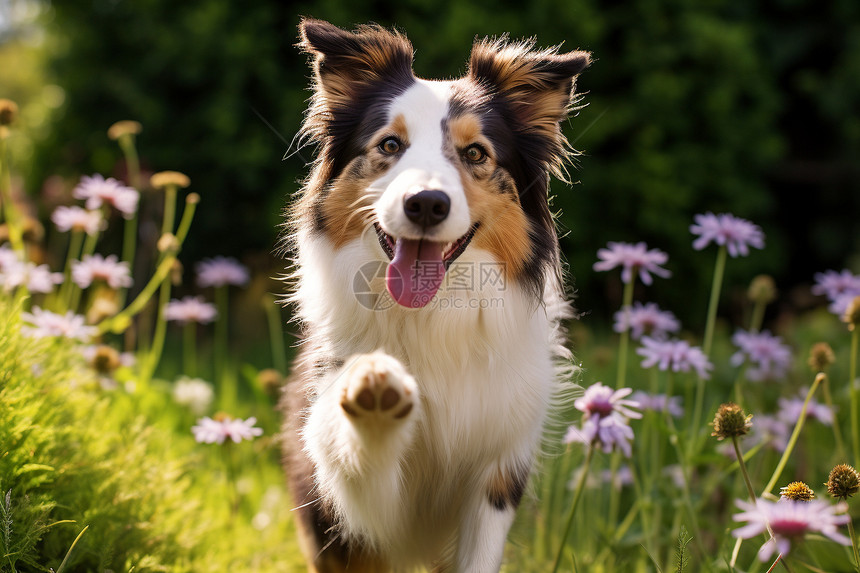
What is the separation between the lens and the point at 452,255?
97.7 inches

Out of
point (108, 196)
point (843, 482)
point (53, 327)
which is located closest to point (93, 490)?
point (53, 327)

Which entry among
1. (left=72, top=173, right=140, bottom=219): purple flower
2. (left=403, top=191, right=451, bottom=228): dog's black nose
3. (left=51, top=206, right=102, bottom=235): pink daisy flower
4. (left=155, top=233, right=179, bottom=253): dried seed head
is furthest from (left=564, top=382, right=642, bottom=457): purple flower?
(left=51, top=206, right=102, bottom=235): pink daisy flower

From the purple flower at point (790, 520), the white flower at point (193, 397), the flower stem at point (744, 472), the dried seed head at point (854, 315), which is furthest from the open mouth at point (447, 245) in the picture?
the white flower at point (193, 397)

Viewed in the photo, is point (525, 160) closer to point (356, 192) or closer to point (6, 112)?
point (356, 192)

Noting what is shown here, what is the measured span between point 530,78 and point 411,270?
99cm

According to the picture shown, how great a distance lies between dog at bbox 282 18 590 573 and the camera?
2379mm

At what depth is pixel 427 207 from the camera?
2229 mm

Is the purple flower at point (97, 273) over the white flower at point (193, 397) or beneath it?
over

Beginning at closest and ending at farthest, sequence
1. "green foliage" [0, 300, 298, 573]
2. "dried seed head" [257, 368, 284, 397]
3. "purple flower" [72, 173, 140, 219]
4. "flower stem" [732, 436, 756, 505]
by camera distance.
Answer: "flower stem" [732, 436, 756, 505] → "green foliage" [0, 300, 298, 573] → "purple flower" [72, 173, 140, 219] → "dried seed head" [257, 368, 284, 397]

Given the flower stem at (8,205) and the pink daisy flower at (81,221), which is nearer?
the flower stem at (8,205)

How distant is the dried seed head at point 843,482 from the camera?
6.38 ft

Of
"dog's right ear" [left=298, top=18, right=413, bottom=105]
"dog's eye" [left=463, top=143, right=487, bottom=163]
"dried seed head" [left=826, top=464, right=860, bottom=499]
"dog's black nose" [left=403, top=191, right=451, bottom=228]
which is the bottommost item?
"dried seed head" [left=826, top=464, right=860, bottom=499]

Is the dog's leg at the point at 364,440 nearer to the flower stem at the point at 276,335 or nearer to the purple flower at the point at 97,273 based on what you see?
the flower stem at the point at 276,335

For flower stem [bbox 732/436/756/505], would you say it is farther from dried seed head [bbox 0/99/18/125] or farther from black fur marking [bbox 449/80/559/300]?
dried seed head [bbox 0/99/18/125]
